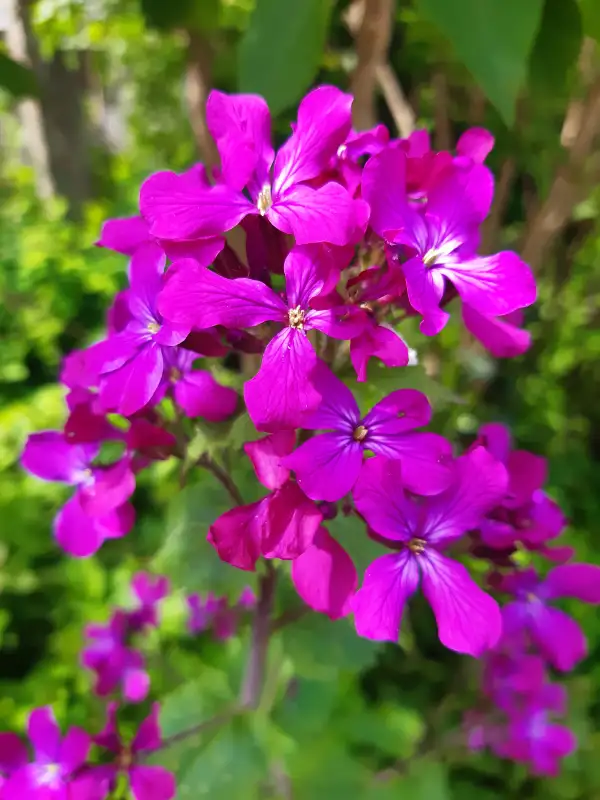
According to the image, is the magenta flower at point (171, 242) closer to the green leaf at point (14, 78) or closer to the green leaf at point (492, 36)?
the green leaf at point (492, 36)

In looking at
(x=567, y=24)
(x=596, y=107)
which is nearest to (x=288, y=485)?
(x=567, y=24)

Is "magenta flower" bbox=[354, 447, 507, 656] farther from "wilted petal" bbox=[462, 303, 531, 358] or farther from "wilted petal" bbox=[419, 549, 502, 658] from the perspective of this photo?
"wilted petal" bbox=[462, 303, 531, 358]

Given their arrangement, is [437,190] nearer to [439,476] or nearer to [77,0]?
[439,476]

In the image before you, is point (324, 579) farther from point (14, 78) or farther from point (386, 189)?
point (14, 78)

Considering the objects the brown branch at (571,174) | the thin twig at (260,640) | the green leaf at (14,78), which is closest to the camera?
the thin twig at (260,640)

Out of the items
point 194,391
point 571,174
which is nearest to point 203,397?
point 194,391

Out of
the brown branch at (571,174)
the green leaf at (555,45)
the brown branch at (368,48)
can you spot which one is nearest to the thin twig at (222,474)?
the green leaf at (555,45)
